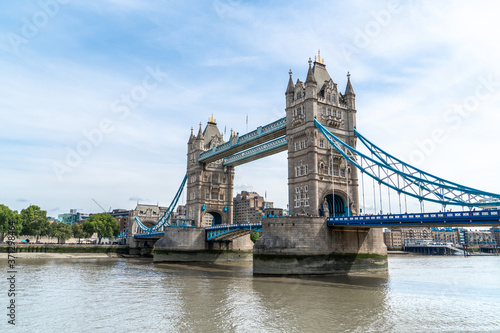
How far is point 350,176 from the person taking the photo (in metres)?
43.6

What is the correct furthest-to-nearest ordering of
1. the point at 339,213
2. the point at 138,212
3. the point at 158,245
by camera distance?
1. the point at 138,212
2. the point at 158,245
3. the point at 339,213

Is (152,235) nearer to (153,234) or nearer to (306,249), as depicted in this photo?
(153,234)

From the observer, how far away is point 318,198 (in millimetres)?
40719

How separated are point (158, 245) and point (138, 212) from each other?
4056 centimetres

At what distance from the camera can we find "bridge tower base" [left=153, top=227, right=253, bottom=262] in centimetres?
5525

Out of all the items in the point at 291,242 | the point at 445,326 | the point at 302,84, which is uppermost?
the point at 302,84

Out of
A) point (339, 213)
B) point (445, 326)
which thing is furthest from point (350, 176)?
point (445, 326)

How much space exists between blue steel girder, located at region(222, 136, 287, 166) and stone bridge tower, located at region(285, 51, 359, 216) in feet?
13.0

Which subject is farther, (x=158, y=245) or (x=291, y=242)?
(x=158, y=245)

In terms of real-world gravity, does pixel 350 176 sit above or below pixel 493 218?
above

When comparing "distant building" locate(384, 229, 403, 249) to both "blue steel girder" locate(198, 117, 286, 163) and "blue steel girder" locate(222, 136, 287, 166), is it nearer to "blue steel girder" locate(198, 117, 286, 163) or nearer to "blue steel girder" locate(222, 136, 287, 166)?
"blue steel girder" locate(222, 136, 287, 166)

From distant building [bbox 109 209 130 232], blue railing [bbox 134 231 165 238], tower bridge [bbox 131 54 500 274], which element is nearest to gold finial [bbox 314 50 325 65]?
tower bridge [bbox 131 54 500 274]

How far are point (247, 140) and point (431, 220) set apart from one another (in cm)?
2990

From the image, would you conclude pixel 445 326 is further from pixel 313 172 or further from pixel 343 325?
pixel 313 172
